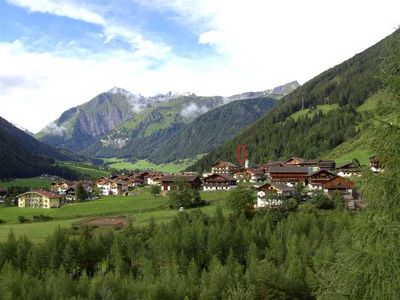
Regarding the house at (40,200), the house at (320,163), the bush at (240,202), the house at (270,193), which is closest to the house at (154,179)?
the house at (40,200)

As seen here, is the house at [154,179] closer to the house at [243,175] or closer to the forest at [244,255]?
the house at [243,175]

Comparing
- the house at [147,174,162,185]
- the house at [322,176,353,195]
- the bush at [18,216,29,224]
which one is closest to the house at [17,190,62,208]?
the bush at [18,216,29,224]

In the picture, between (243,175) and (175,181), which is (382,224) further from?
(243,175)

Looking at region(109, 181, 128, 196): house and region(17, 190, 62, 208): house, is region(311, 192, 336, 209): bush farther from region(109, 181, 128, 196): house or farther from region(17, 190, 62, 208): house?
region(109, 181, 128, 196): house

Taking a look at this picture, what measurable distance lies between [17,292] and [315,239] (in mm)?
46684

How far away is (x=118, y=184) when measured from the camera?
175 metres

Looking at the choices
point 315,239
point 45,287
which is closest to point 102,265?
point 45,287

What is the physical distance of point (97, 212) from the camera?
113750mm

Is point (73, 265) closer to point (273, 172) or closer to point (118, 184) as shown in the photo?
point (273, 172)

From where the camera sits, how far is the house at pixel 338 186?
11012 centimetres

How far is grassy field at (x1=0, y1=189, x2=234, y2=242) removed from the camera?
95.2 m

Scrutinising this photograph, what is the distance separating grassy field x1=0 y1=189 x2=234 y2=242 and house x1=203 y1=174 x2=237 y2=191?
13.4m

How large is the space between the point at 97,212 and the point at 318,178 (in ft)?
204

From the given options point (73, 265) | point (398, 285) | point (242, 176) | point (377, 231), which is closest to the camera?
point (398, 285)
